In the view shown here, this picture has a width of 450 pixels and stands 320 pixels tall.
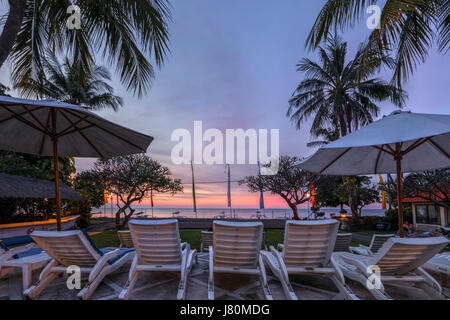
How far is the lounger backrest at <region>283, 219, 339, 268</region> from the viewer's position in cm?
280

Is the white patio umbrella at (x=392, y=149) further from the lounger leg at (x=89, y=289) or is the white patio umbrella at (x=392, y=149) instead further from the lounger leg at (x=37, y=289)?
the lounger leg at (x=37, y=289)

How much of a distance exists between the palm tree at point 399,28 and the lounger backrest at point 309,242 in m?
3.30

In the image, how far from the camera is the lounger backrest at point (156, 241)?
109 inches

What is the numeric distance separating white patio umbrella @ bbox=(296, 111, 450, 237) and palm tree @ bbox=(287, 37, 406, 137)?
384 inches

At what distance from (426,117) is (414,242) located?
1.53 metres

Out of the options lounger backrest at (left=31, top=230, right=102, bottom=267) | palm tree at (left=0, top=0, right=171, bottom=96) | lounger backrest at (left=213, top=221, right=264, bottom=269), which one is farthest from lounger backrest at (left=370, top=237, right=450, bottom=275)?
palm tree at (left=0, top=0, right=171, bottom=96)

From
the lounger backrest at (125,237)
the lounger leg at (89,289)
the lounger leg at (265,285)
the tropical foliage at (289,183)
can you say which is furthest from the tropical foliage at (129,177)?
the lounger leg at (265,285)

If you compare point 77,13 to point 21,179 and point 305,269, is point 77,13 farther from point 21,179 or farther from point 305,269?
point 21,179

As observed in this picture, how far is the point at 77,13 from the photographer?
444cm

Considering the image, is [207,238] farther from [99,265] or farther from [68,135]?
[68,135]

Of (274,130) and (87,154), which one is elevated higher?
(274,130)

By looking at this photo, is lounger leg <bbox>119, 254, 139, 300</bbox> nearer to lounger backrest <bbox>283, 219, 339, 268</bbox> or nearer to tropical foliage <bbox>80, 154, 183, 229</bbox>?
lounger backrest <bbox>283, 219, 339, 268</bbox>

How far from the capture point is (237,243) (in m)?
2.85
